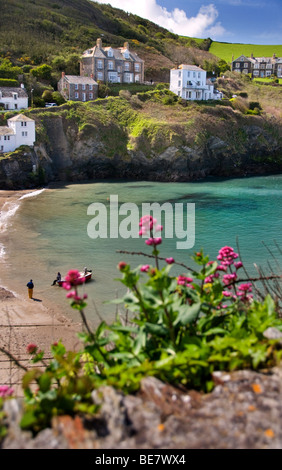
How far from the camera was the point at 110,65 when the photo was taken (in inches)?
3201

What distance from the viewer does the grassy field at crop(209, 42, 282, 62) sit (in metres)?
134

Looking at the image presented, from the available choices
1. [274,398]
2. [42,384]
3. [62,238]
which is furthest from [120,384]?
[62,238]

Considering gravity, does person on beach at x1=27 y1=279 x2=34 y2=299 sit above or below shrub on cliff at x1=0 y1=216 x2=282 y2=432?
below

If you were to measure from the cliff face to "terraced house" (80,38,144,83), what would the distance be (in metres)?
15.9

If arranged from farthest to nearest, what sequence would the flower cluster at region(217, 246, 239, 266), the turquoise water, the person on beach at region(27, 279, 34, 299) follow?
the turquoise water, the person on beach at region(27, 279, 34, 299), the flower cluster at region(217, 246, 239, 266)

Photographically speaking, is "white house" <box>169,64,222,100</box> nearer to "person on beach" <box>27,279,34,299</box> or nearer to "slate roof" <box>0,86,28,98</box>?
"slate roof" <box>0,86,28,98</box>

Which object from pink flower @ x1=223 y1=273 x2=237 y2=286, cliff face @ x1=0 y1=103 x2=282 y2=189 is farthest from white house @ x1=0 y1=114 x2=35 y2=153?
pink flower @ x1=223 y1=273 x2=237 y2=286

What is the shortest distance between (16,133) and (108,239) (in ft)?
95.1

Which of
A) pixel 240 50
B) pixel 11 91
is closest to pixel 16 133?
pixel 11 91

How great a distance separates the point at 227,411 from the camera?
172 inches

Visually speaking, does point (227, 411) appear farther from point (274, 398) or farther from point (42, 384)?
point (42, 384)

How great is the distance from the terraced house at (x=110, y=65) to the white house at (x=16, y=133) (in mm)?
26932

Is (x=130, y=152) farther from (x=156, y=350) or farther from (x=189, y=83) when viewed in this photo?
(x=156, y=350)

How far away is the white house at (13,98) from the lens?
63.0m
